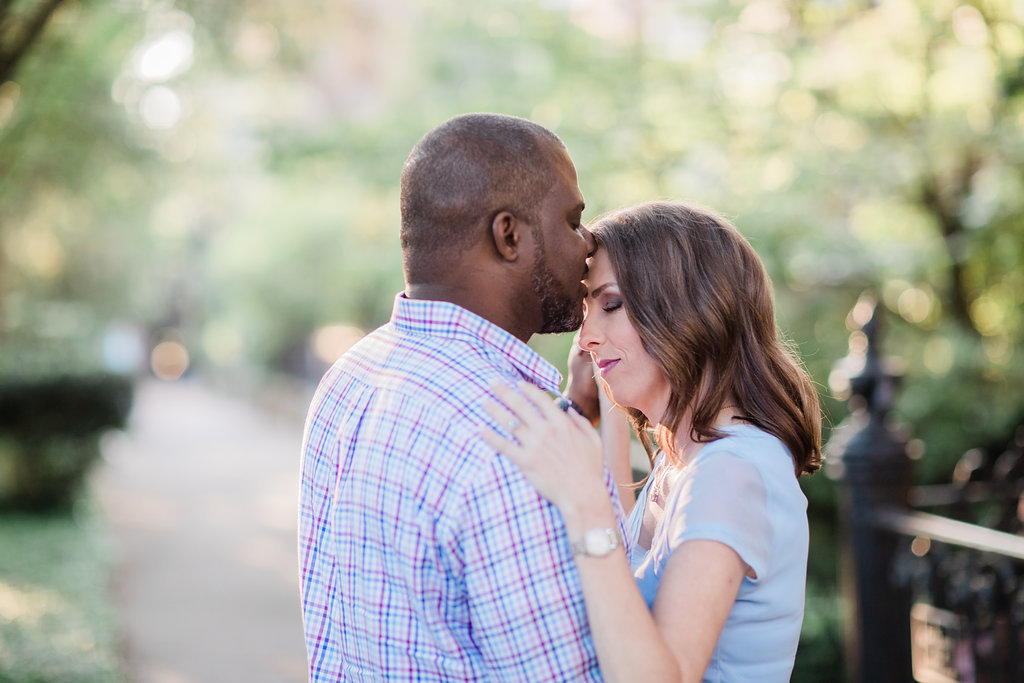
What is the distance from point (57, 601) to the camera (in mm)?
7785

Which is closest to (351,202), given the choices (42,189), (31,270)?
(31,270)

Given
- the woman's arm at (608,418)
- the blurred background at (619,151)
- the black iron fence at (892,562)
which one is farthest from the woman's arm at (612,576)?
the blurred background at (619,151)

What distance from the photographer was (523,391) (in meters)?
1.55

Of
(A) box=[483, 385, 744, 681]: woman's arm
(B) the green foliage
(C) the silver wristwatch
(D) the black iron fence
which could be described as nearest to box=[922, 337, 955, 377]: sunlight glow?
(D) the black iron fence

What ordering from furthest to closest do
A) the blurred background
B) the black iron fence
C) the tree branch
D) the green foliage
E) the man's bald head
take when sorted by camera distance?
the green foliage
the blurred background
the tree branch
the black iron fence
the man's bald head

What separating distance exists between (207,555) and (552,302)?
31.1 ft

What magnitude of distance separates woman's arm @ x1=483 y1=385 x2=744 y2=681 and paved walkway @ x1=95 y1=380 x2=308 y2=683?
17.7ft

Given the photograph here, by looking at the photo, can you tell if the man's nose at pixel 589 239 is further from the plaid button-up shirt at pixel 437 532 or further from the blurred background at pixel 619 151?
the blurred background at pixel 619 151

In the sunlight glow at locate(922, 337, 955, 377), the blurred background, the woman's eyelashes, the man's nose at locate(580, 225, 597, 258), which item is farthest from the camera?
the sunlight glow at locate(922, 337, 955, 377)

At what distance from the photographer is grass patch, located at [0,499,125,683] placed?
237 inches

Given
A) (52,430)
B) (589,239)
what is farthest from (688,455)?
(52,430)

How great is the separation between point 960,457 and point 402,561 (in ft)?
26.7

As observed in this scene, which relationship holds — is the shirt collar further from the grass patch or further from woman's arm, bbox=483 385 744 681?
the grass patch

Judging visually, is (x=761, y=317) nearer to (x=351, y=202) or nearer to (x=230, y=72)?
(x=230, y=72)
